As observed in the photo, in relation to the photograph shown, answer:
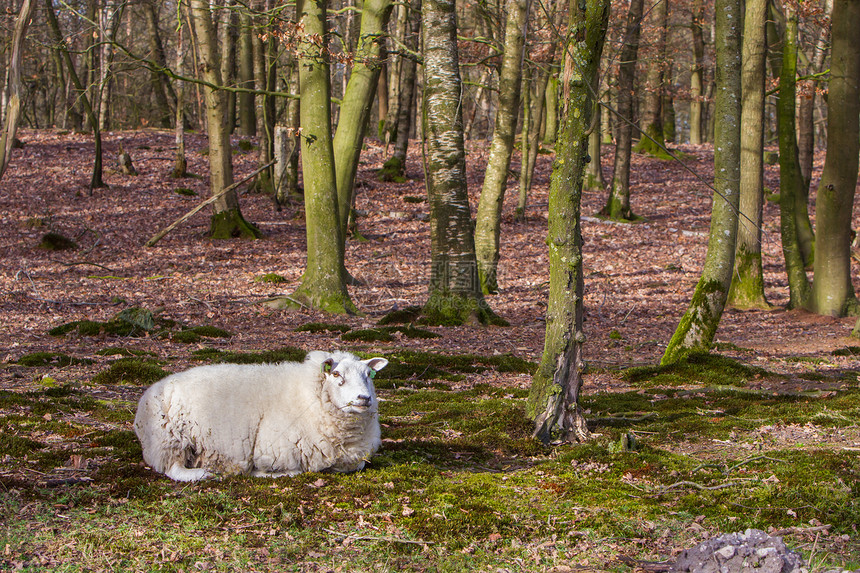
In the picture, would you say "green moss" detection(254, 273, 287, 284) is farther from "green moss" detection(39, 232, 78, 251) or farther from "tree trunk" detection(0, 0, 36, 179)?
"tree trunk" detection(0, 0, 36, 179)

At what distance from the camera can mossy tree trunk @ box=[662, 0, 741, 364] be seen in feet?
33.1

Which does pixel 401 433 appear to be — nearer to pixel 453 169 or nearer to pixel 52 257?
pixel 453 169

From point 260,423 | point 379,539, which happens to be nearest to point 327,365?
point 260,423

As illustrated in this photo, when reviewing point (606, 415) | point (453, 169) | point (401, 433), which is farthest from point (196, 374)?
point (453, 169)

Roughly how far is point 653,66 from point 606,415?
25312mm

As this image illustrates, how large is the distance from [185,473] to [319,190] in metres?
9.54

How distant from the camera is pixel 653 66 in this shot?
29719 mm

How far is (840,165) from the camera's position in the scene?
14.5 m

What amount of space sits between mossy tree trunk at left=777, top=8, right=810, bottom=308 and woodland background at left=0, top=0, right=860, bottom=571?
75 cm

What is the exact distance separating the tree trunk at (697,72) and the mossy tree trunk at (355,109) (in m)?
19.8

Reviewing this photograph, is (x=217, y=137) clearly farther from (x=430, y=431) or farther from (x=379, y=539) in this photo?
(x=379, y=539)

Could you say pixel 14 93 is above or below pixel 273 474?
above

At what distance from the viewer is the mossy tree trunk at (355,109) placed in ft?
49.5

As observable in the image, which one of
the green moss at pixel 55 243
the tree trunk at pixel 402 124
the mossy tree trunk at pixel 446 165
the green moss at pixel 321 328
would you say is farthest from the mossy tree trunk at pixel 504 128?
the tree trunk at pixel 402 124
